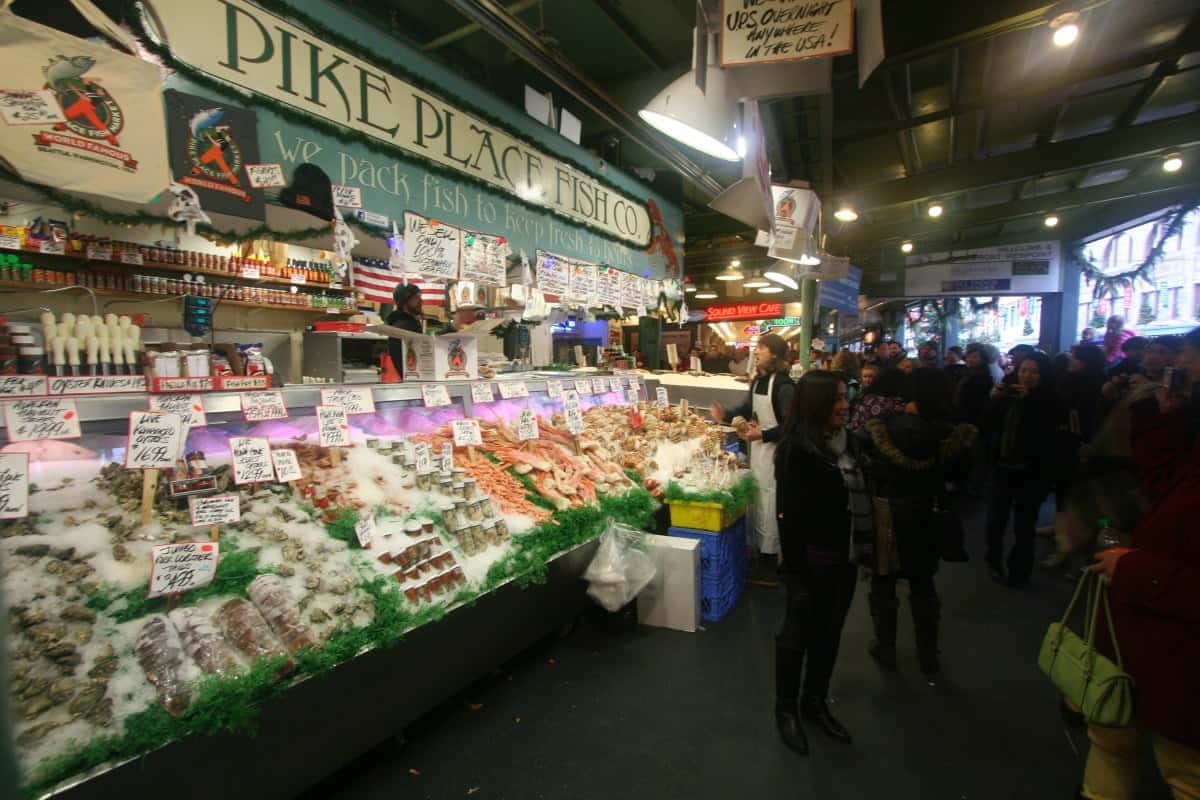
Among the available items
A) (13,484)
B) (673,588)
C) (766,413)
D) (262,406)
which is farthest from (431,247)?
(766,413)

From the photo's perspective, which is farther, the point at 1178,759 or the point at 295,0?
the point at 295,0

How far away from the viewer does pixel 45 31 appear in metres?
2.43

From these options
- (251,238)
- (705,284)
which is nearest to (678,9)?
(251,238)

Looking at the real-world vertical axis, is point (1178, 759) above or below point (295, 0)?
below

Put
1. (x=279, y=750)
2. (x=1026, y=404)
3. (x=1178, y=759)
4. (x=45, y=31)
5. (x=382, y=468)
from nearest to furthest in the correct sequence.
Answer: (x=1178, y=759), (x=279, y=750), (x=45, y=31), (x=382, y=468), (x=1026, y=404)

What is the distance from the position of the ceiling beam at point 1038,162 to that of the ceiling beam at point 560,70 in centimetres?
477

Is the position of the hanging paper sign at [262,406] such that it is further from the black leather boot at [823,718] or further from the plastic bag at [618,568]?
the black leather boot at [823,718]

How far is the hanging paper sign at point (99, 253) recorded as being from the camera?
5.97 m

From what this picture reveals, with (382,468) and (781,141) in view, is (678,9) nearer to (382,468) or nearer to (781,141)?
(781,141)

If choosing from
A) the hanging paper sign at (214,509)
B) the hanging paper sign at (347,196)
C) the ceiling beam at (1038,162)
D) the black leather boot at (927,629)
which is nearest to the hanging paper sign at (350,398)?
the hanging paper sign at (214,509)

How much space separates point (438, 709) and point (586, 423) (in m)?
2.63

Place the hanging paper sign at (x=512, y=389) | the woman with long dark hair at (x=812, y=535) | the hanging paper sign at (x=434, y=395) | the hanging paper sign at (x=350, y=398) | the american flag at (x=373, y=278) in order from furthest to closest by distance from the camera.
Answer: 1. the american flag at (x=373, y=278)
2. the hanging paper sign at (x=512, y=389)
3. the hanging paper sign at (x=434, y=395)
4. the hanging paper sign at (x=350, y=398)
5. the woman with long dark hair at (x=812, y=535)

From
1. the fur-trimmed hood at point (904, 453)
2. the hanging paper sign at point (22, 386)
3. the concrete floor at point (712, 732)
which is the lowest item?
the concrete floor at point (712, 732)

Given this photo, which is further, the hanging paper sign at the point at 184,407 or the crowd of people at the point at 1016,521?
the hanging paper sign at the point at 184,407
